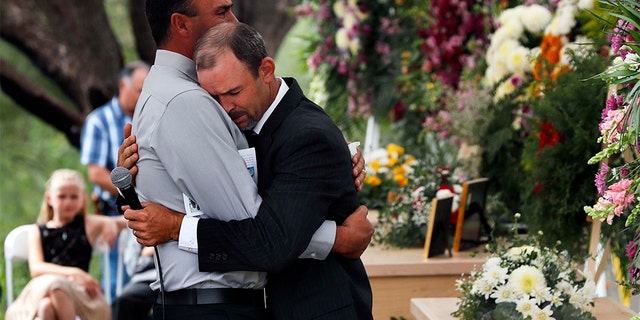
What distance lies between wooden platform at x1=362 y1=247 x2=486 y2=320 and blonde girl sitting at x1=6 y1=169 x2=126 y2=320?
1.65m

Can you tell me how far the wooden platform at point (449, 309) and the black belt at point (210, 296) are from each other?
0.89 m

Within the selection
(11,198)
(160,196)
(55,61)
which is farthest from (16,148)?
(160,196)

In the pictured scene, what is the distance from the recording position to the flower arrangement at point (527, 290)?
10.00 ft

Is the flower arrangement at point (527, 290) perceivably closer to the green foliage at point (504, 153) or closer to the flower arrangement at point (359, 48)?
the green foliage at point (504, 153)

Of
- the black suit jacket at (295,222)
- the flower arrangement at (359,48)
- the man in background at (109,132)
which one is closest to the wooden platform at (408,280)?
the black suit jacket at (295,222)

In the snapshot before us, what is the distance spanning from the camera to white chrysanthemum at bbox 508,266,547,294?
10.1 feet

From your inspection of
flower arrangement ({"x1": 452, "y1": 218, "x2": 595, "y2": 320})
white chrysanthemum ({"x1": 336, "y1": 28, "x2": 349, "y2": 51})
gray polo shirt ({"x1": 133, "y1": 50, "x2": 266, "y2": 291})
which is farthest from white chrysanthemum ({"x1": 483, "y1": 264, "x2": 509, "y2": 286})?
white chrysanthemum ({"x1": 336, "y1": 28, "x2": 349, "y2": 51})

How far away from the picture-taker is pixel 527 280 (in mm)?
3076

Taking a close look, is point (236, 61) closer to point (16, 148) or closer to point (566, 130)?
point (566, 130)

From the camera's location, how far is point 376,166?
553 centimetres

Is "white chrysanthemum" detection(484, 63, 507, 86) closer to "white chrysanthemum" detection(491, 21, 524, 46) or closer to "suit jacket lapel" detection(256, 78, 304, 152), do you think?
"white chrysanthemum" detection(491, 21, 524, 46)

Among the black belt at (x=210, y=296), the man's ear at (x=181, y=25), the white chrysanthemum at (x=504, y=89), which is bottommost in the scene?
the black belt at (x=210, y=296)

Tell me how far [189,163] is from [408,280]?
194 centimetres

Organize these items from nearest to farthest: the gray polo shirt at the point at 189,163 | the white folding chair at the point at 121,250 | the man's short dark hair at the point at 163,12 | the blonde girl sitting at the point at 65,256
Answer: the gray polo shirt at the point at 189,163 → the man's short dark hair at the point at 163,12 → the blonde girl sitting at the point at 65,256 → the white folding chair at the point at 121,250
